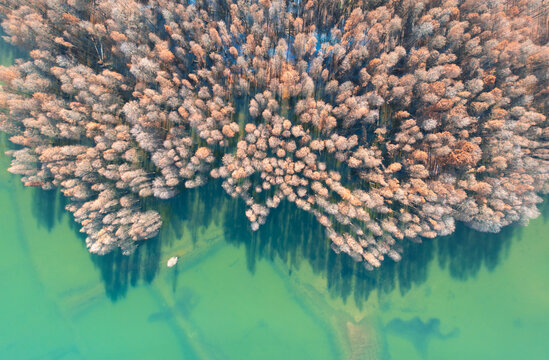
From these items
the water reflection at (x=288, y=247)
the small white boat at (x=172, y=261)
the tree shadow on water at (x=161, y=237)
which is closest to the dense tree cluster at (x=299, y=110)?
the tree shadow on water at (x=161, y=237)

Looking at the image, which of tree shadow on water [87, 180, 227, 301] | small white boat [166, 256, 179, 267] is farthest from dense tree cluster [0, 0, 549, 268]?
small white boat [166, 256, 179, 267]

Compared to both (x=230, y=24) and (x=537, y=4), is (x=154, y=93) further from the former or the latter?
(x=537, y=4)

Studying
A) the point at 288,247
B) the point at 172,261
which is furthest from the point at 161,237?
the point at 288,247

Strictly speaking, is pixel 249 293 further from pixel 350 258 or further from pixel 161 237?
pixel 350 258

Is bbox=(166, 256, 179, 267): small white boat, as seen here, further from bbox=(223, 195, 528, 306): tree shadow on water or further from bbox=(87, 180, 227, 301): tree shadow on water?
bbox=(223, 195, 528, 306): tree shadow on water

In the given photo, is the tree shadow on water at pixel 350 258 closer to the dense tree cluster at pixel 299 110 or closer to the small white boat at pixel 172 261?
the dense tree cluster at pixel 299 110

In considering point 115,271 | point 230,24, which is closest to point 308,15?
point 230,24

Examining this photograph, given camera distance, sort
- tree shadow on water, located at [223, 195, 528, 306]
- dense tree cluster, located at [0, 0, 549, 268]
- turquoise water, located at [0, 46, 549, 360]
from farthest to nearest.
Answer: turquoise water, located at [0, 46, 549, 360], tree shadow on water, located at [223, 195, 528, 306], dense tree cluster, located at [0, 0, 549, 268]
